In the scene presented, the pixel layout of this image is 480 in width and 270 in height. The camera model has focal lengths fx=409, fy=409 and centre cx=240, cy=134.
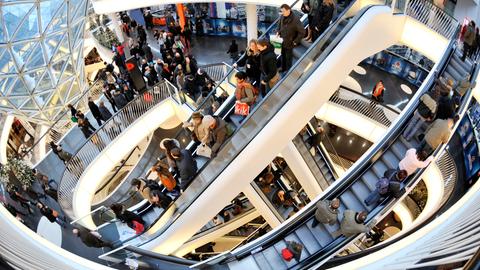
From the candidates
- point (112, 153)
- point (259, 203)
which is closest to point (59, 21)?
point (112, 153)

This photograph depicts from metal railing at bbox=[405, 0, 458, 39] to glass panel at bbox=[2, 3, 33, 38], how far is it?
1174 cm

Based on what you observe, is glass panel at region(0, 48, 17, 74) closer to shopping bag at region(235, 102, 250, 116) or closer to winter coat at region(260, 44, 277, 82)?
shopping bag at region(235, 102, 250, 116)

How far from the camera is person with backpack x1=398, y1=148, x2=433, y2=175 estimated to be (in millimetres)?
8234

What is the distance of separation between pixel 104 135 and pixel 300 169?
268 inches

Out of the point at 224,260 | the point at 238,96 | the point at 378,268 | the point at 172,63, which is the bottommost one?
the point at 378,268

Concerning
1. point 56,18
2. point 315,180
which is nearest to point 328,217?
point 315,180

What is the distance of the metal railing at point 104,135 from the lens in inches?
528

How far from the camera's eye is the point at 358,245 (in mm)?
16703

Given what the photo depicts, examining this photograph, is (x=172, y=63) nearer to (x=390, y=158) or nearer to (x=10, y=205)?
(x=10, y=205)

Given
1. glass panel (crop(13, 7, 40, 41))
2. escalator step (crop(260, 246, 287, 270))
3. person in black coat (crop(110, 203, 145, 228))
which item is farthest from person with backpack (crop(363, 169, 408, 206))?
glass panel (crop(13, 7, 40, 41))

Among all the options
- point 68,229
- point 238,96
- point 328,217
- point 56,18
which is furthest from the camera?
point 56,18

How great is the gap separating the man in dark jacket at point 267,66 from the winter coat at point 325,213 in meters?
2.77

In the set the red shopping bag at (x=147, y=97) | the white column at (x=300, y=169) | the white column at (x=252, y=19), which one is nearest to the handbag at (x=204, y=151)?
the white column at (x=300, y=169)

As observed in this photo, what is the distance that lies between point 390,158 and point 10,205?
33.7ft
